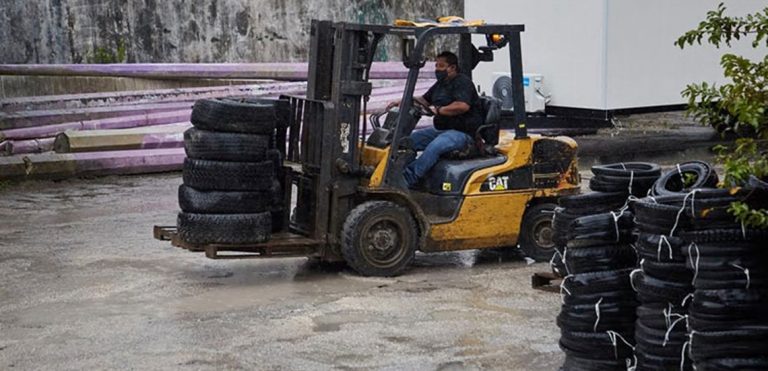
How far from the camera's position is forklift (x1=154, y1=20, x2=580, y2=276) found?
37.4ft

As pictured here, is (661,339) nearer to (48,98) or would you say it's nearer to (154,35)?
(48,98)

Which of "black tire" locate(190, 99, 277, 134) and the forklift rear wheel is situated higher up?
"black tire" locate(190, 99, 277, 134)

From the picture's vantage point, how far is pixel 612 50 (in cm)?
1788

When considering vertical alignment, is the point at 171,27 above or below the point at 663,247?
above

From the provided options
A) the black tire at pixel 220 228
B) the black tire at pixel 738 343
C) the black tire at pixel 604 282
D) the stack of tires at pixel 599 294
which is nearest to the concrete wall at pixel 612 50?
the black tire at pixel 220 228

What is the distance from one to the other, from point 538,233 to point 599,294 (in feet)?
13.7

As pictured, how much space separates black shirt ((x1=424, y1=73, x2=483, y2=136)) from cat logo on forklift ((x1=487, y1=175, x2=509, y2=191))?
1.58ft

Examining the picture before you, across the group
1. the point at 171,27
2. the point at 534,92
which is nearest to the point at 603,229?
the point at 534,92

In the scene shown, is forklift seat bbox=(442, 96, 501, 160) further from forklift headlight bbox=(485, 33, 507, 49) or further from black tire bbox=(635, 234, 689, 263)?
black tire bbox=(635, 234, 689, 263)

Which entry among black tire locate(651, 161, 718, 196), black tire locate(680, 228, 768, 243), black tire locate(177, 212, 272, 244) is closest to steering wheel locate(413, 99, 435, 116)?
black tire locate(177, 212, 272, 244)

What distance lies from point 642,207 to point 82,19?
17565 mm

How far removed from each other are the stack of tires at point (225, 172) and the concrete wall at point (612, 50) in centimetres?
797

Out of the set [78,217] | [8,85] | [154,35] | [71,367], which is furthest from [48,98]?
[71,367]

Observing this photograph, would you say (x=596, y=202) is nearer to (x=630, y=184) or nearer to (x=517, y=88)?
(x=630, y=184)
